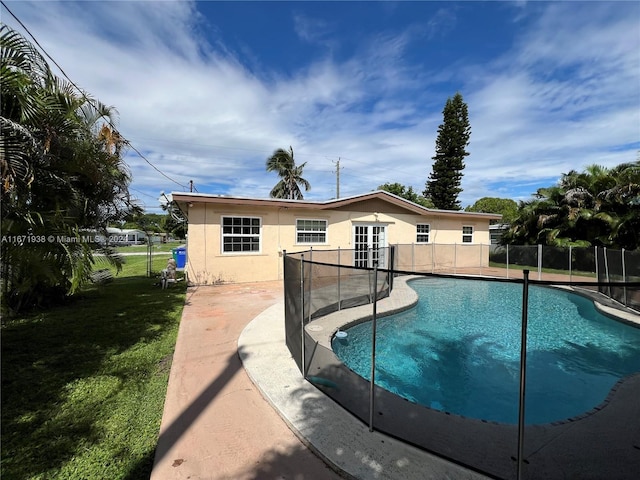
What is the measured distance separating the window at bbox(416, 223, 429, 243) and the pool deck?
13003mm

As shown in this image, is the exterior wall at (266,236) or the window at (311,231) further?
the window at (311,231)

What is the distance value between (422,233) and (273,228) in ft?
27.0

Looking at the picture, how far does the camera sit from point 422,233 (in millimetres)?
15992

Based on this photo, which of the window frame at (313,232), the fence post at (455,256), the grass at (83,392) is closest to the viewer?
the grass at (83,392)

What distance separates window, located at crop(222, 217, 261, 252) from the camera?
1118 centimetres

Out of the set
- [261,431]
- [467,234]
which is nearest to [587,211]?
[467,234]

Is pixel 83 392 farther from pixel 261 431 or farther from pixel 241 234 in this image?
pixel 241 234

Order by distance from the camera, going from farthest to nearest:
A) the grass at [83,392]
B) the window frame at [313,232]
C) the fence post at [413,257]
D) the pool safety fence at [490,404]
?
1. the fence post at [413,257]
2. the window frame at [313,232]
3. the grass at [83,392]
4. the pool safety fence at [490,404]

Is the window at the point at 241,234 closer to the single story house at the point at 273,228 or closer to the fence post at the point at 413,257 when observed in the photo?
the single story house at the point at 273,228

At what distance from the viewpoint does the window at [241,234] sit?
36.7ft

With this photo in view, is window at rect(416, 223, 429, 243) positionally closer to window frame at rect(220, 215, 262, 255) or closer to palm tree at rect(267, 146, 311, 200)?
window frame at rect(220, 215, 262, 255)

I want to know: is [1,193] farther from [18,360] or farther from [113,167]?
[113,167]

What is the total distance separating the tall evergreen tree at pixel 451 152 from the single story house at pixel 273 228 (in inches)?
603

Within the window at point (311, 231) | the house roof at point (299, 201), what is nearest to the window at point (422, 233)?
the house roof at point (299, 201)
